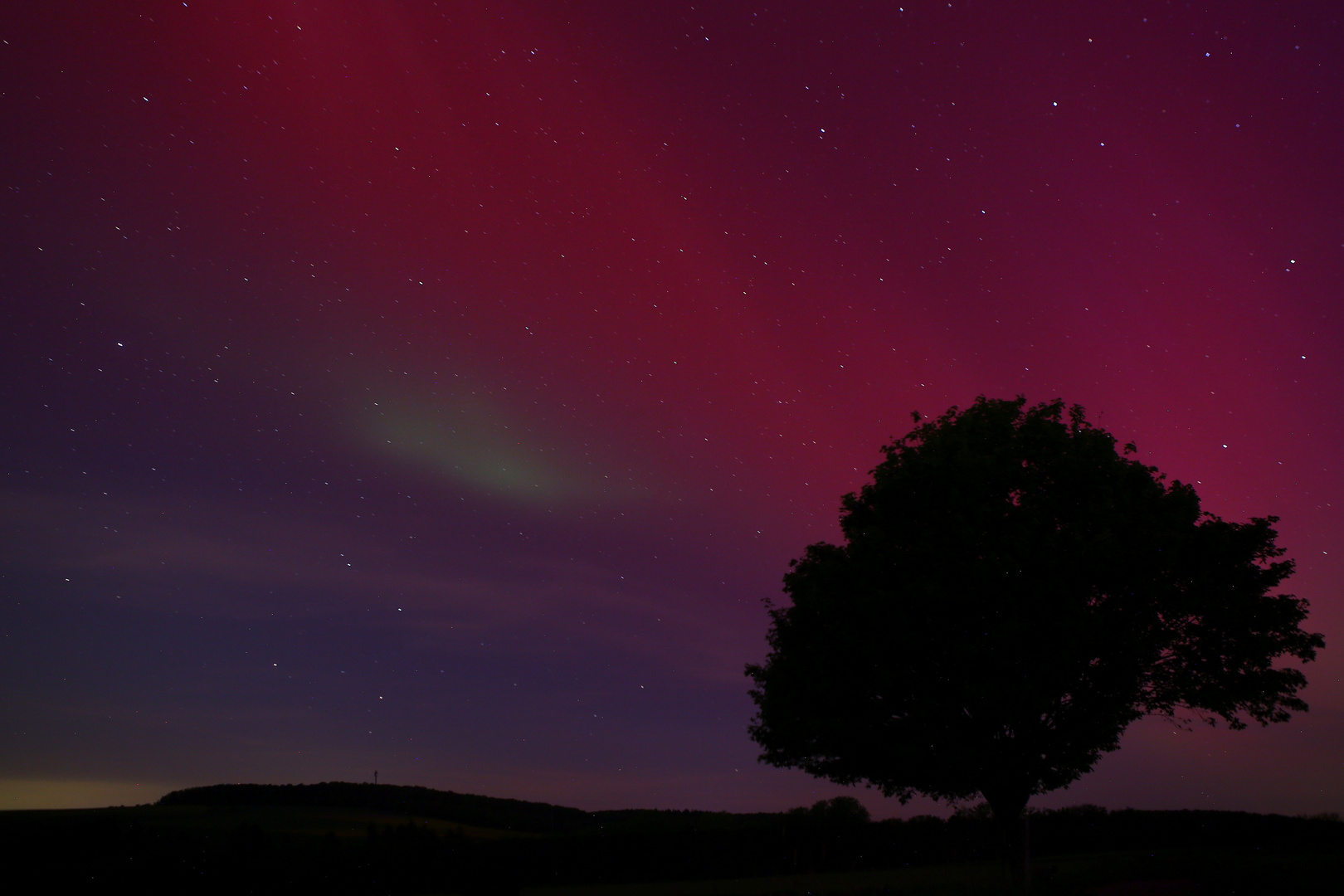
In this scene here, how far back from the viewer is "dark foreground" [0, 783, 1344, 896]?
25016mm

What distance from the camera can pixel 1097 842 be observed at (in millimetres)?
39125

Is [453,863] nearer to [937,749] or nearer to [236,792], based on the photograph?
[937,749]

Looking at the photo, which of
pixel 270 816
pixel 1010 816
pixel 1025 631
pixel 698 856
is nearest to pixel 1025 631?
pixel 1025 631

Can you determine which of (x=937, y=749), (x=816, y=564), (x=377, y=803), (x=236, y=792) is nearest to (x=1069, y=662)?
(x=937, y=749)

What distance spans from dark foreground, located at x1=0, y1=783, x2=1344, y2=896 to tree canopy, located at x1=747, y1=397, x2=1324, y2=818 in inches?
142

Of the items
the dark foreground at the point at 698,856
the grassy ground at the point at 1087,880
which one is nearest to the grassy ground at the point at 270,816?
the dark foreground at the point at 698,856

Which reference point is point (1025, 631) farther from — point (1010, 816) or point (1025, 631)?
point (1010, 816)

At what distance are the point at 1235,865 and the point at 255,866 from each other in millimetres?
31018

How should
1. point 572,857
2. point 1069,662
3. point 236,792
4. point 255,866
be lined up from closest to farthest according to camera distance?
point 1069,662, point 255,866, point 572,857, point 236,792

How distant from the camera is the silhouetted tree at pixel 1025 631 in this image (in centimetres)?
2297

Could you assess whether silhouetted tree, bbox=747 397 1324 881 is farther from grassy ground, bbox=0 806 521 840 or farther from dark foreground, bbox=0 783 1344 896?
grassy ground, bbox=0 806 521 840

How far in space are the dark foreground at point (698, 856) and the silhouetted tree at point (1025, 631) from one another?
3439 millimetres

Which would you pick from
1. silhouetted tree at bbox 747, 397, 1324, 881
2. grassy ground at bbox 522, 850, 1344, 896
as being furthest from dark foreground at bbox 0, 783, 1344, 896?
silhouetted tree at bbox 747, 397, 1324, 881

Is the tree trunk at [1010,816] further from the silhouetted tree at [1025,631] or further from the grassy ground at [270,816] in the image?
the grassy ground at [270,816]
